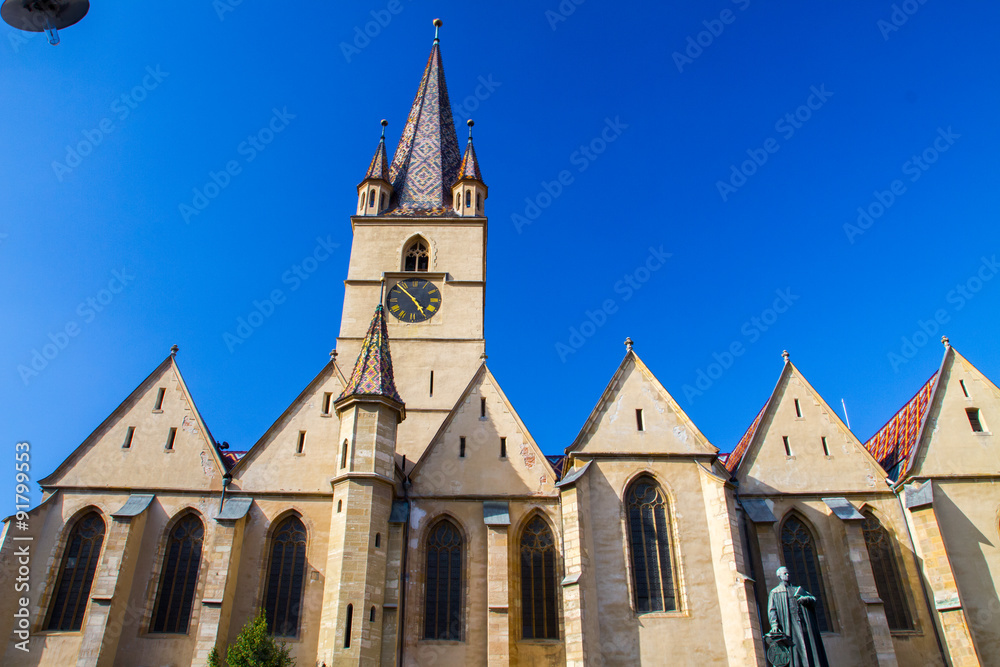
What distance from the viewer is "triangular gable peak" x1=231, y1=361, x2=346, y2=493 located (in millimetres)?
22812

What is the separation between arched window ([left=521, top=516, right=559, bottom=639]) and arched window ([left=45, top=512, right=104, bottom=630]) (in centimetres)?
1204

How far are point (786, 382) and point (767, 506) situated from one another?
477 centimetres

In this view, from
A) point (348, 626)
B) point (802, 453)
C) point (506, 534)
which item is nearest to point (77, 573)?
point (348, 626)

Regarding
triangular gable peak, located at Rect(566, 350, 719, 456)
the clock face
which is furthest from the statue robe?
the clock face

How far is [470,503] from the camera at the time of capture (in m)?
22.1

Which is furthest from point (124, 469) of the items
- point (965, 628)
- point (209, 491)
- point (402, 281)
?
point (965, 628)

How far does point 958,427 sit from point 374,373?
18.3 m

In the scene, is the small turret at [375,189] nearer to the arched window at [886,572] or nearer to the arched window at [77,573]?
the arched window at [77,573]

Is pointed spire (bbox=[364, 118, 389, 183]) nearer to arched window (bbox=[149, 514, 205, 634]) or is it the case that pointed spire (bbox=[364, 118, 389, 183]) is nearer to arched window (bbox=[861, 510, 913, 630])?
arched window (bbox=[149, 514, 205, 634])

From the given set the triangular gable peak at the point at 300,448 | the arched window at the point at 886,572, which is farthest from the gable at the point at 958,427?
the triangular gable peak at the point at 300,448

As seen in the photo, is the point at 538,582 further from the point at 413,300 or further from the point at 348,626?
the point at 413,300

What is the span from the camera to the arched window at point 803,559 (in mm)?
21375

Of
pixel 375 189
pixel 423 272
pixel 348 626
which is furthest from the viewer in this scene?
pixel 375 189

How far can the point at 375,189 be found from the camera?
35.1m
